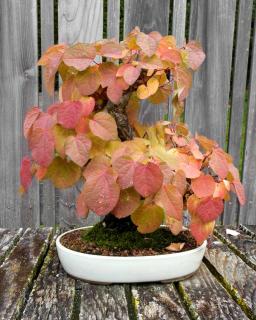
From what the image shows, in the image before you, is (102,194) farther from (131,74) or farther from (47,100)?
(47,100)

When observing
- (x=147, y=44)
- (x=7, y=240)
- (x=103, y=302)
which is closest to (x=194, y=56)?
(x=147, y=44)

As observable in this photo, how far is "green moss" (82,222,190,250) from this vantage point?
104 cm

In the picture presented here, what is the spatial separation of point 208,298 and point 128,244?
222 mm

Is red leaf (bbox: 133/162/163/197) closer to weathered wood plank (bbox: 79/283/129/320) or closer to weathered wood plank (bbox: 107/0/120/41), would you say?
weathered wood plank (bbox: 79/283/129/320)

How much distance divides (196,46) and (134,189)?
0.35 meters

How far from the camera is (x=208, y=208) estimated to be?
3.11ft

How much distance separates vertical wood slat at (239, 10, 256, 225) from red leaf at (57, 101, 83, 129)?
1.12 metres

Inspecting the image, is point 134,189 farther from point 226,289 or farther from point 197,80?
point 197,80

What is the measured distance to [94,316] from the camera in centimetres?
84

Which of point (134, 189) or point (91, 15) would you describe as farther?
point (91, 15)

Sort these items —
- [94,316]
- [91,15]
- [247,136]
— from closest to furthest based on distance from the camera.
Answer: [94,316], [91,15], [247,136]

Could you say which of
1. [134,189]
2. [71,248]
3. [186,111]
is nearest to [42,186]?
[186,111]

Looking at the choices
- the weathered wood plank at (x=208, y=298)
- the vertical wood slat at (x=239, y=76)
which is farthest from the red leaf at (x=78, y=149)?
the vertical wood slat at (x=239, y=76)

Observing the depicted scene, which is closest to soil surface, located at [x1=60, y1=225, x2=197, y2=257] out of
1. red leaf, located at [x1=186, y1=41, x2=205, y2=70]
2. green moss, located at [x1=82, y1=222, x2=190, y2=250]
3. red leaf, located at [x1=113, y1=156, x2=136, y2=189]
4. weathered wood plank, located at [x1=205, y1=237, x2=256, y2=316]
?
green moss, located at [x1=82, y1=222, x2=190, y2=250]
